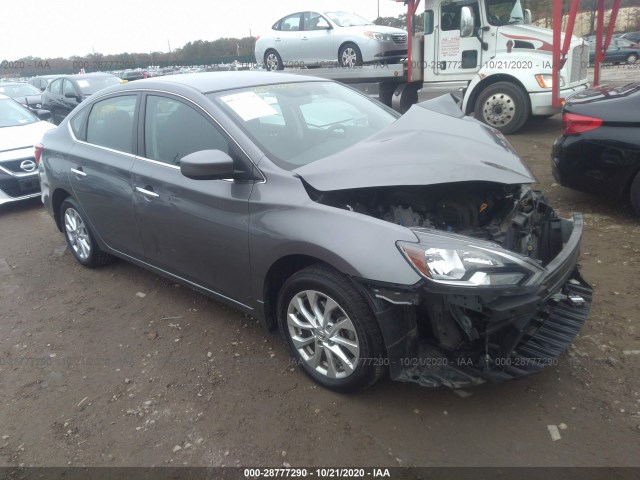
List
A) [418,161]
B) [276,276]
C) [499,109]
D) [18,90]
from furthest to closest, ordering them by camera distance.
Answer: [18,90]
[499,109]
[276,276]
[418,161]

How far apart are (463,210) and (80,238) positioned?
3.62 meters

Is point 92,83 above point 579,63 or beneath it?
above

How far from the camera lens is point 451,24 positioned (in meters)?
9.45

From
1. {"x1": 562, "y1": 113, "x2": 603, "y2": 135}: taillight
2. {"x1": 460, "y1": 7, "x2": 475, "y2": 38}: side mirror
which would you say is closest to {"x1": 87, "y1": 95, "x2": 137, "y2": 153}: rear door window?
{"x1": 562, "y1": 113, "x2": 603, "y2": 135}: taillight

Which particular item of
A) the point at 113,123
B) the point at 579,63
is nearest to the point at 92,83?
the point at 113,123

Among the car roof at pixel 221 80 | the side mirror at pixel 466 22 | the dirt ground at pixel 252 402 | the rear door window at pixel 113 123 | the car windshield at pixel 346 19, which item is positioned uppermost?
the car windshield at pixel 346 19

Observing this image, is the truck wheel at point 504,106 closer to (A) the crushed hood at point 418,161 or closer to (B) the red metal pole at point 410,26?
(B) the red metal pole at point 410,26

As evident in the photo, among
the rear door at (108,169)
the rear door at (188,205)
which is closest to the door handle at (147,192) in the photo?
the rear door at (188,205)

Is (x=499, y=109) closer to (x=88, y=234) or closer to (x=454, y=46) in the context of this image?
(x=454, y=46)

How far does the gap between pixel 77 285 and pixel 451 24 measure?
830 centimetres

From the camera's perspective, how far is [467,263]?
225 cm

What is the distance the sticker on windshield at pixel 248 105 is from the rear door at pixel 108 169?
0.94 metres

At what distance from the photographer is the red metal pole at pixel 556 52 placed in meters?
7.88

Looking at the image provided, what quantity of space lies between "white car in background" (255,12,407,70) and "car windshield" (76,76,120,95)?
14.1 ft
